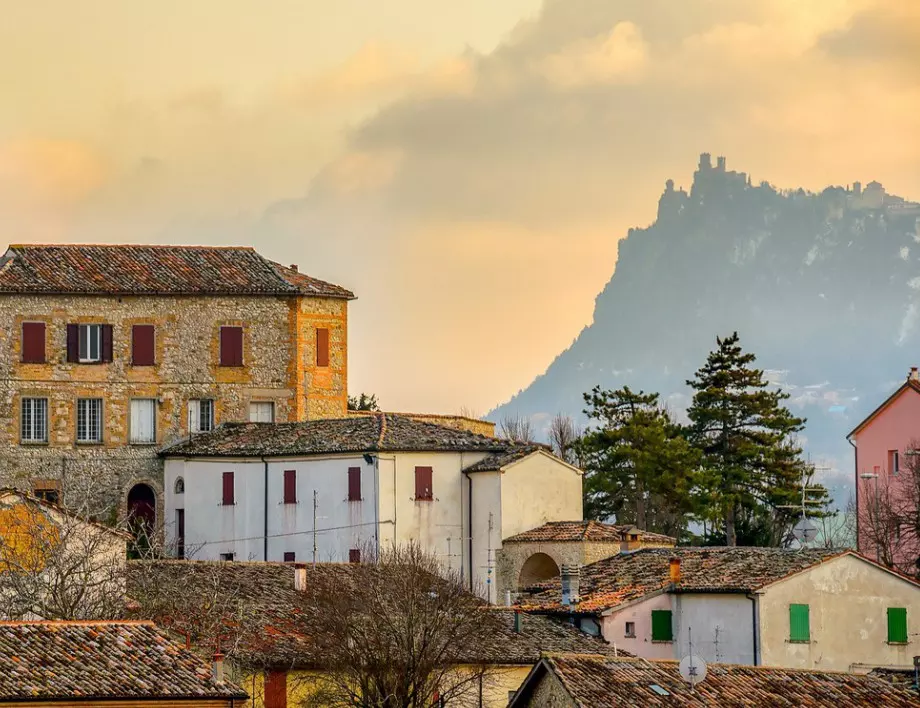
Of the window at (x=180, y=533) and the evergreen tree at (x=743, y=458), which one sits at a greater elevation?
the evergreen tree at (x=743, y=458)

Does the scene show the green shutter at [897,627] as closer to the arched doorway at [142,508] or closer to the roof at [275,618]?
the roof at [275,618]

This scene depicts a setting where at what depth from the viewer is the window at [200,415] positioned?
70.0m

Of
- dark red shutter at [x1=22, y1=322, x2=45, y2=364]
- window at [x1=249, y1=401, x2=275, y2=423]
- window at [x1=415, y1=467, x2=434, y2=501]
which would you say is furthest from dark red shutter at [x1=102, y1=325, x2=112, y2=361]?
window at [x1=415, y1=467, x2=434, y2=501]

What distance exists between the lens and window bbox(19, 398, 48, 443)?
68.8m

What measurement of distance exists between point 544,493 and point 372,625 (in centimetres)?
1981

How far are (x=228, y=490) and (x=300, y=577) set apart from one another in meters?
15.7

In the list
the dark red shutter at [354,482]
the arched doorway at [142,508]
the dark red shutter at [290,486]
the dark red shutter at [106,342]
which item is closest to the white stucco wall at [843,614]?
the dark red shutter at [354,482]

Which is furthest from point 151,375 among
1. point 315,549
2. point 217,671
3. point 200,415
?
point 217,671

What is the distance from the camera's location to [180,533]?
218 ft

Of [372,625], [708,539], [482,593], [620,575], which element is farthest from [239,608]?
[708,539]

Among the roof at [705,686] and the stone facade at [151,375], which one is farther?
the stone facade at [151,375]

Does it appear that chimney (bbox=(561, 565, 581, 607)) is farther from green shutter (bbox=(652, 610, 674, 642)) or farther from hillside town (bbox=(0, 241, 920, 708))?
green shutter (bbox=(652, 610, 674, 642))

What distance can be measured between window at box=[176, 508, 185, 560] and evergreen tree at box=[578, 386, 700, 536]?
16854mm

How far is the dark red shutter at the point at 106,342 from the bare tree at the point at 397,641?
21218 millimetres
